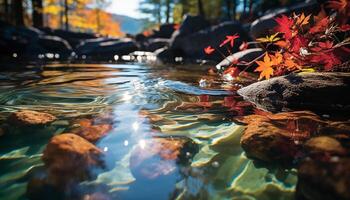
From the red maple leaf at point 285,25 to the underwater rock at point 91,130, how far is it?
1.78 metres

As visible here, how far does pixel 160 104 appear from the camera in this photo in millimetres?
3186

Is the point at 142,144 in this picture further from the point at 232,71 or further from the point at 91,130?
the point at 232,71

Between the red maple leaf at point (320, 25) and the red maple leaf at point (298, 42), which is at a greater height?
the red maple leaf at point (320, 25)

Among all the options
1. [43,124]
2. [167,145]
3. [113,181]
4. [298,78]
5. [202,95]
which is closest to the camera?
[113,181]

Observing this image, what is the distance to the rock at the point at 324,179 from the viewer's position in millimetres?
1324

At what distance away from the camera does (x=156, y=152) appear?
6.23 ft

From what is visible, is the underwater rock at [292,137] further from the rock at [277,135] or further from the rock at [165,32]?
the rock at [165,32]

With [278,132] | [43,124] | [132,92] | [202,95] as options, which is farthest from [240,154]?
[132,92]

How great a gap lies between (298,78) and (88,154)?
220 centimetres

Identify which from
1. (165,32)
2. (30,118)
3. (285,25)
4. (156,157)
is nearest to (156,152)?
(156,157)

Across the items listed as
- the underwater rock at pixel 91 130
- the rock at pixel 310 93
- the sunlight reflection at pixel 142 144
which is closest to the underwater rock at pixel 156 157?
the sunlight reflection at pixel 142 144

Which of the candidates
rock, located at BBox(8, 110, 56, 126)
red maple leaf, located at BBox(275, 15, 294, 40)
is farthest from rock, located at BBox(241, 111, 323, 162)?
rock, located at BBox(8, 110, 56, 126)

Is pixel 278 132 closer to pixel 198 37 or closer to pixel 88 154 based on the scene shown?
pixel 88 154

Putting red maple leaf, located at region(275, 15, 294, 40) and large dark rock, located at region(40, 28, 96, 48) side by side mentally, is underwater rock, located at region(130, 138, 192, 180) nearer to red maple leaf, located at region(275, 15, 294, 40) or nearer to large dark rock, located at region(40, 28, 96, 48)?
red maple leaf, located at region(275, 15, 294, 40)
